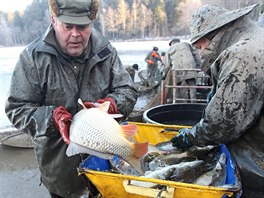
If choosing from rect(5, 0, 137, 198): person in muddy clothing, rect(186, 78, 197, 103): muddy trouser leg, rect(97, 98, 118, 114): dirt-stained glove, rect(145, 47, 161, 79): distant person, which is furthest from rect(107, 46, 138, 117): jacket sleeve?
rect(145, 47, 161, 79): distant person

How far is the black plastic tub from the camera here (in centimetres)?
382

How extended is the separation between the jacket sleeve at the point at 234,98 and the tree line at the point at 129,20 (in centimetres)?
2365

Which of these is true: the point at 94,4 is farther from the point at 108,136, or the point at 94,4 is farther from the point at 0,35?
the point at 0,35

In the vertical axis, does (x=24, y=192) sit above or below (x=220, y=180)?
below

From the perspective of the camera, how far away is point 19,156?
516 cm

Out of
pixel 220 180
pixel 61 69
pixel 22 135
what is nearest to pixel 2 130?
pixel 22 135

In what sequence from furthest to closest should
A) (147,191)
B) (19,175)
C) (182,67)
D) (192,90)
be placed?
(182,67) → (192,90) → (19,175) → (147,191)

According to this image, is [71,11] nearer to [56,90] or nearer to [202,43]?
[56,90]

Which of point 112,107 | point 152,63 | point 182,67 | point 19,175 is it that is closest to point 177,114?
point 112,107

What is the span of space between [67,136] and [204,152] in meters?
1.08

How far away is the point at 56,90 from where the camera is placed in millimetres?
2242

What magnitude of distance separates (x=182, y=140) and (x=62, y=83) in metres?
1.05

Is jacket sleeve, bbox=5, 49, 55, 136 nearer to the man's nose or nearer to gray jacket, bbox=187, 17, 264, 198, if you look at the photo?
the man's nose

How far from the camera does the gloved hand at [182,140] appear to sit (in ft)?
7.22
